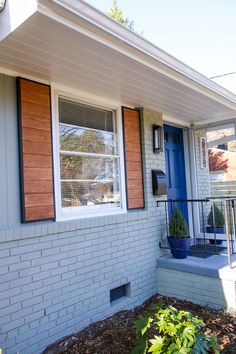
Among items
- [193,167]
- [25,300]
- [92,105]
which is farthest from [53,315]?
[193,167]

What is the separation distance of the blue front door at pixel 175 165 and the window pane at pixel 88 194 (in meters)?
1.43

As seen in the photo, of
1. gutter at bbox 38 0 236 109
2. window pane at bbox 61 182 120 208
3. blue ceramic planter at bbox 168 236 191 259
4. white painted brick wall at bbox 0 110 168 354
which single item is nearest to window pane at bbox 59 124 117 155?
window pane at bbox 61 182 120 208

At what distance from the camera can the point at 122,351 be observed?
93.6 inches

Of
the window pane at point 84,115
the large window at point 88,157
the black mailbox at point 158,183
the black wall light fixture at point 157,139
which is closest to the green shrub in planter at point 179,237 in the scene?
the black mailbox at point 158,183

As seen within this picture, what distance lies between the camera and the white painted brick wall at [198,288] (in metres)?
3.15

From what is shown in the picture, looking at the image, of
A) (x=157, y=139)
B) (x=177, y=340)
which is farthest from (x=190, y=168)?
(x=177, y=340)

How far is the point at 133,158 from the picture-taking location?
147 inches

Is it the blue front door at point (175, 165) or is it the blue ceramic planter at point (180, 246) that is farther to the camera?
the blue front door at point (175, 165)

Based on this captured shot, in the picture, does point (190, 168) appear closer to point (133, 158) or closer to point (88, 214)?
point (133, 158)

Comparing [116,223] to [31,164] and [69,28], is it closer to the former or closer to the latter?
[31,164]

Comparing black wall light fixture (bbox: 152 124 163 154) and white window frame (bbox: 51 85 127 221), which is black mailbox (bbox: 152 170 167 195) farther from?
white window frame (bbox: 51 85 127 221)

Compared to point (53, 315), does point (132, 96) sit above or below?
above

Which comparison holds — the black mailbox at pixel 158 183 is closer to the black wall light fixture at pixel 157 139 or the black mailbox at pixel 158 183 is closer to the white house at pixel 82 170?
the white house at pixel 82 170

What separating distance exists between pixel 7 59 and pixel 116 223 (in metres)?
2.02
